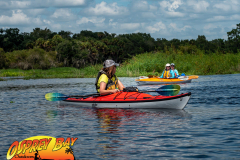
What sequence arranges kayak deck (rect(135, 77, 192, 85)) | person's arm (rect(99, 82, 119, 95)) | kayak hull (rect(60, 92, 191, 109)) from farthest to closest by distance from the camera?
kayak deck (rect(135, 77, 192, 85)) → person's arm (rect(99, 82, 119, 95)) → kayak hull (rect(60, 92, 191, 109))

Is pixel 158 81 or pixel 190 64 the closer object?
pixel 158 81

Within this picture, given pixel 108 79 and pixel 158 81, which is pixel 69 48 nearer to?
pixel 158 81

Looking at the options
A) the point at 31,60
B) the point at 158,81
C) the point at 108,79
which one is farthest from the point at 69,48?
the point at 108,79

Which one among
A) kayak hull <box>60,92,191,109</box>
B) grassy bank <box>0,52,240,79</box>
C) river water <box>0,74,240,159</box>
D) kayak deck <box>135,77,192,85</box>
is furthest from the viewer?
grassy bank <box>0,52,240,79</box>

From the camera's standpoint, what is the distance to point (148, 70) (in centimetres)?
3850

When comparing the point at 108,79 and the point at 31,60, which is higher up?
the point at 31,60

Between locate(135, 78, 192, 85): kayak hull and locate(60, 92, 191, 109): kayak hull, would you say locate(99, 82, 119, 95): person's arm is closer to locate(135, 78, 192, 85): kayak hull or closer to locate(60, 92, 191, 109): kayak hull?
locate(60, 92, 191, 109): kayak hull

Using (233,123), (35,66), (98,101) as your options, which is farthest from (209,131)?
(35,66)

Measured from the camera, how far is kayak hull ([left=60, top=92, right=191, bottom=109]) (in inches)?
400

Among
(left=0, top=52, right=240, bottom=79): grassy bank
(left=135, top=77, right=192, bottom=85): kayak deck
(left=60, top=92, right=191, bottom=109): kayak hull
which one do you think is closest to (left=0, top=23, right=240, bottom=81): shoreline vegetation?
(left=0, top=52, right=240, bottom=79): grassy bank

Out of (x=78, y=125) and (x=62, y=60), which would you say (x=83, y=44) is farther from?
(x=78, y=125)

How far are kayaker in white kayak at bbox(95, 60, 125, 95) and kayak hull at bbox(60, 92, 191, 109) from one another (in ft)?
0.91

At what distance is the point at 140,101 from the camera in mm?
10406

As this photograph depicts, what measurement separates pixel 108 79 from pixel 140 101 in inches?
47.9
